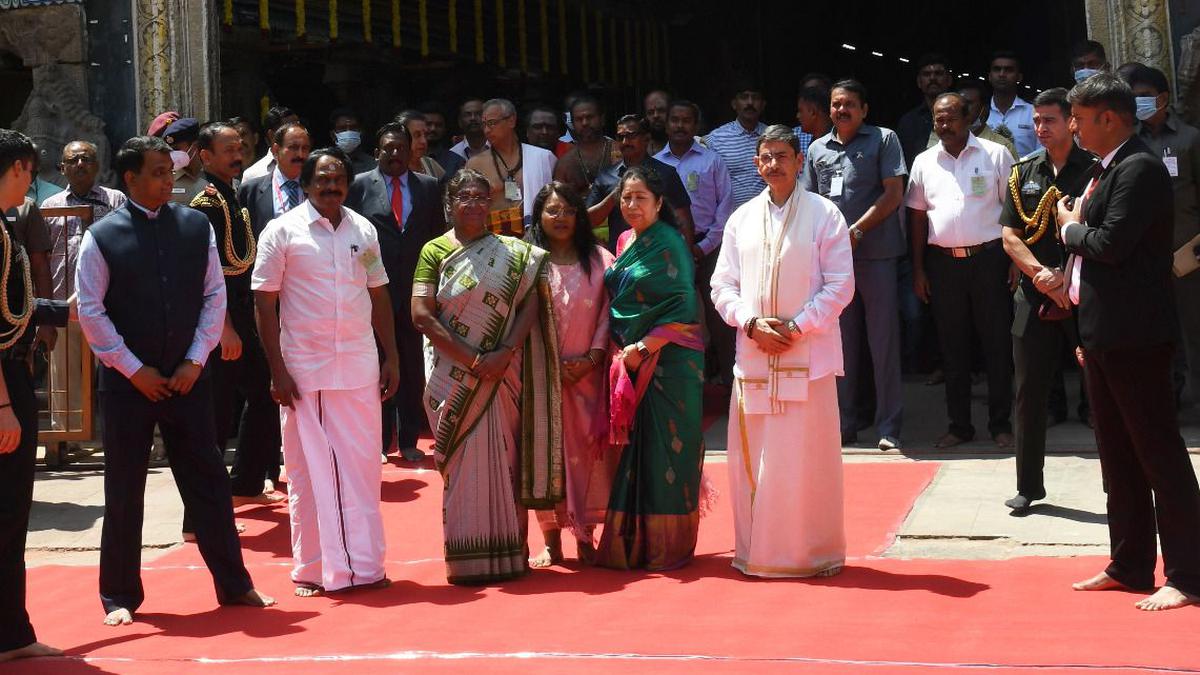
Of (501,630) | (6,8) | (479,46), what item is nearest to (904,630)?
(501,630)

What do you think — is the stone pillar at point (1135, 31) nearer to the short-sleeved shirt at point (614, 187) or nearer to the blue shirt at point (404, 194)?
the short-sleeved shirt at point (614, 187)

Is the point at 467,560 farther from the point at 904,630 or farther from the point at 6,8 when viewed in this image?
the point at 6,8

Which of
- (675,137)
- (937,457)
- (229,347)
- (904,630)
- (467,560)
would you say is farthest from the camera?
(675,137)

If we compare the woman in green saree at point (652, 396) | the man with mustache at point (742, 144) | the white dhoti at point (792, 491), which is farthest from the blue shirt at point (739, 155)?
the white dhoti at point (792, 491)

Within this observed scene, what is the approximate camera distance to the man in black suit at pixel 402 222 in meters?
9.12

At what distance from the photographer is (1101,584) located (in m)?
5.71

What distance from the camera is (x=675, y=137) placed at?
9953 millimetres

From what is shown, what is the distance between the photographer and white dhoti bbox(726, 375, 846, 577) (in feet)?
20.6

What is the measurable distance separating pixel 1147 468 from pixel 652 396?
204 cm

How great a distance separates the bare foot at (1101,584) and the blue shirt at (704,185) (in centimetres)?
445

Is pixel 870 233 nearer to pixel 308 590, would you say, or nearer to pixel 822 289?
pixel 822 289

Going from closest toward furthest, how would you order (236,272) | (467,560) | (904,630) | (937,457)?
(904,630) → (467,560) → (236,272) → (937,457)

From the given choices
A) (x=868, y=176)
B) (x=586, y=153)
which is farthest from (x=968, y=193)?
(x=586, y=153)

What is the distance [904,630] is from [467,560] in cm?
192
